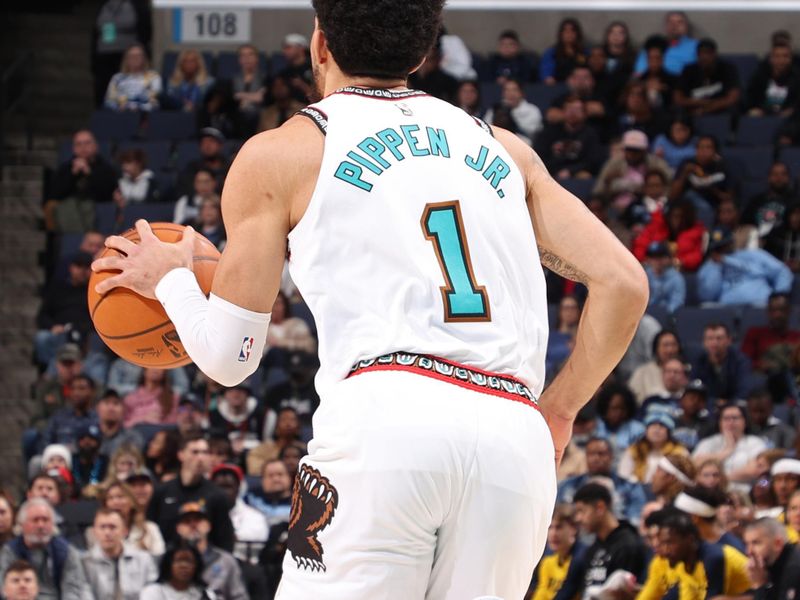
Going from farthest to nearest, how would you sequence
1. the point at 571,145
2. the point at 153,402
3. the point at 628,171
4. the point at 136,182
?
the point at 136,182 < the point at 571,145 < the point at 628,171 < the point at 153,402

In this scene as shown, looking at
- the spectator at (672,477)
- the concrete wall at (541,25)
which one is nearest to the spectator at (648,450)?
the spectator at (672,477)

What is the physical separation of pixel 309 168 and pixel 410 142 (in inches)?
7.9

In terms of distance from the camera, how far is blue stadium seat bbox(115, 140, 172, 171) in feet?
44.5

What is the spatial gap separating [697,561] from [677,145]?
6.12m

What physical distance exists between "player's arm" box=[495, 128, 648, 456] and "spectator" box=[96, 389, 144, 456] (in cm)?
798

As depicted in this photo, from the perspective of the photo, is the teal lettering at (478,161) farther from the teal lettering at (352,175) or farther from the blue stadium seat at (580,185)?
the blue stadium seat at (580,185)

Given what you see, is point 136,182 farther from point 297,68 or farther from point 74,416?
point 74,416

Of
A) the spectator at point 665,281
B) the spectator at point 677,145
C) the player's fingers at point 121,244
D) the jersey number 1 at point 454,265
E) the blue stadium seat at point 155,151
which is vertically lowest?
the spectator at point 665,281

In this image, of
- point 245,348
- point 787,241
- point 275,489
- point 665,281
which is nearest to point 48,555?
point 275,489

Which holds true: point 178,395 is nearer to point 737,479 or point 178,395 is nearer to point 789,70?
point 737,479

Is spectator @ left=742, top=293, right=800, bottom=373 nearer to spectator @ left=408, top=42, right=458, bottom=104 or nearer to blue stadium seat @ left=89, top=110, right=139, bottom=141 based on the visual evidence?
spectator @ left=408, top=42, right=458, bottom=104

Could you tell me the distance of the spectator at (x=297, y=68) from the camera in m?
13.5

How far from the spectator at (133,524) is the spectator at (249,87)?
17.1ft

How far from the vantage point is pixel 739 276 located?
11.5m
